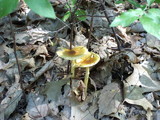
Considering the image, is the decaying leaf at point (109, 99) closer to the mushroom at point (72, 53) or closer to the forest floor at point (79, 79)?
the forest floor at point (79, 79)

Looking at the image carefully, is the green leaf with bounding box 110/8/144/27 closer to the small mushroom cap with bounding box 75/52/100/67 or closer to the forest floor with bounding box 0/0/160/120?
the forest floor with bounding box 0/0/160/120

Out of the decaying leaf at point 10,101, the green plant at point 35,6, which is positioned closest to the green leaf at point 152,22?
the green plant at point 35,6

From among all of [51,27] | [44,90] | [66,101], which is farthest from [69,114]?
[51,27]

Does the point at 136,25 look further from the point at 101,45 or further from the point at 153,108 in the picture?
the point at 153,108

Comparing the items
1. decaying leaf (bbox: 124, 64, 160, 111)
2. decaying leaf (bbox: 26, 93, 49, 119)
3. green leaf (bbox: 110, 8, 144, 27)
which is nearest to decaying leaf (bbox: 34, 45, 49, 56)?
decaying leaf (bbox: 26, 93, 49, 119)

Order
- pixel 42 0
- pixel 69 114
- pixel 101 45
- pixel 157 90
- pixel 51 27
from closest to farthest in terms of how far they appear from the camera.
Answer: pixel 42 0 < pixel 69 114 < pixel 157 90 < pixel 101 45 < pixel 51 27

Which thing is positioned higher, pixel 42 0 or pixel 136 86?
pixel 42 0

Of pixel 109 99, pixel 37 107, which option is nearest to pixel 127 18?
pixel 109 99

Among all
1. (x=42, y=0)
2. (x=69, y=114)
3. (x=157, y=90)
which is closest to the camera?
(x=42, y=0)
